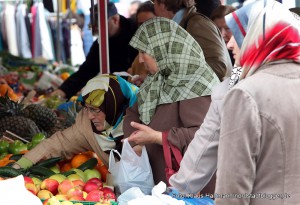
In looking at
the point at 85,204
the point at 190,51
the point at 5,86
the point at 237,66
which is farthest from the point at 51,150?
the point at 5,86

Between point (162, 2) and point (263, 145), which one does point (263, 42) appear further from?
point (162, 2)

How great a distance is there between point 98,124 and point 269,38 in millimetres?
2050

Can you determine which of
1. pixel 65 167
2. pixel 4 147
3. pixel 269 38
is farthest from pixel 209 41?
pixel 269 38

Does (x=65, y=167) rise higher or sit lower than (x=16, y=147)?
higher

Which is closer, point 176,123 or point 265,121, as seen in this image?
point 265,121

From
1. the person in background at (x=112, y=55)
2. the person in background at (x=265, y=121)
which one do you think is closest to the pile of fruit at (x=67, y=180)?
the person in background at (x=265, y=121)

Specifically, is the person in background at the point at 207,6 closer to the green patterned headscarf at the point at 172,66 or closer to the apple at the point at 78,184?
the green patterned headscarf at the point at 172,66

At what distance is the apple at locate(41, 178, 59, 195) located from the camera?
12.8 ft

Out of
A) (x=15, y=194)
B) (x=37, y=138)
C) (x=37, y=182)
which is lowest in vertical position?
(x=37, y=138)

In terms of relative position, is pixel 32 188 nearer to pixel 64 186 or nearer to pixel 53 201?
pixel 64 186

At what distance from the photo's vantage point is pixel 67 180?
3.92 meters

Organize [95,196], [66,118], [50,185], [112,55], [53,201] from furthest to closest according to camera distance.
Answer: [112,55] → [66,118] → [50,185] → [95,196] → [53,201]

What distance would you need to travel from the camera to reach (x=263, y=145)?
2373 millimetres

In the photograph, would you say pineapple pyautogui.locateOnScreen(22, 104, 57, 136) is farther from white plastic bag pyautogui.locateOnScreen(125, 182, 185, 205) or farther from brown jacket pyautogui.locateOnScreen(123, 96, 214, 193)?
white plastic bag pyautogui.locateOnScreen(125, 182, 185, 205)
